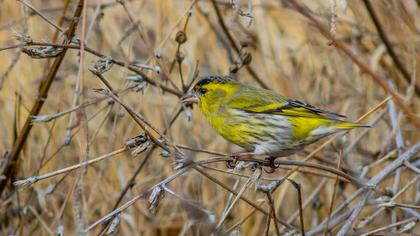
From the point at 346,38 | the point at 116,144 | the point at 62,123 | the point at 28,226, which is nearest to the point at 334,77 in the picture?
the point at 346,38

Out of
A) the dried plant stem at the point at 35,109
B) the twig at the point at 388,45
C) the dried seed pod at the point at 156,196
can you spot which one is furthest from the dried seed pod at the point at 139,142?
the twig at the point at 388,45

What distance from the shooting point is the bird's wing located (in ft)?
11.1

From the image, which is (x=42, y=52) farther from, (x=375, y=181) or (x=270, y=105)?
(x=375, y=181)

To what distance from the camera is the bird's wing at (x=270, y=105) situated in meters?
3.40

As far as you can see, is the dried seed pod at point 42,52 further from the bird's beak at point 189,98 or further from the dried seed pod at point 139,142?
the bird's beak at point 189,98

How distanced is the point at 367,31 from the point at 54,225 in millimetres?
2536

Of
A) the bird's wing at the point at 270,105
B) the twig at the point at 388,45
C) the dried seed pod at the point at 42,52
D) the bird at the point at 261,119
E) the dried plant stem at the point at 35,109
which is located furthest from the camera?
the twig at the point at 388,45

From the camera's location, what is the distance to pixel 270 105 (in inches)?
138

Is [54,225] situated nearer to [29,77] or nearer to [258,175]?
[29,77]

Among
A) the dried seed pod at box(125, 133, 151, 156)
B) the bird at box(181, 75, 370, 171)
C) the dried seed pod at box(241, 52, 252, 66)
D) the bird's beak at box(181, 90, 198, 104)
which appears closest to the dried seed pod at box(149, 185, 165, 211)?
the dried seed pod at box(125, 133, 151, 156)

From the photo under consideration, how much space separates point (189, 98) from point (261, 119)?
391 mm

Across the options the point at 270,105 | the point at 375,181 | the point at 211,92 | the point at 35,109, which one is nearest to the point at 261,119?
the point at 270,105

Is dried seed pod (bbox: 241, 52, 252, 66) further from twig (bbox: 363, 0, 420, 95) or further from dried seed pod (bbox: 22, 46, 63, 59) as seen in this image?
dried seed pod (bbox: 22, 46, 63, 59)

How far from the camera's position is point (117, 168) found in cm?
459
